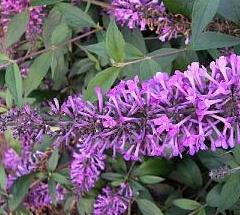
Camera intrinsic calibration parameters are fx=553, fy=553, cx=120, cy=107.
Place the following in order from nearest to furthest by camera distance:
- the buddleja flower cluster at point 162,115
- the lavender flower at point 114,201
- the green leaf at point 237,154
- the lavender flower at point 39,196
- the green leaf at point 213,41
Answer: the buddleja flower cluster at point 162,115, the green leaf at point 213,41, the green leaf at point 237,154, the lavender flower at point 114,201, the lavender flower at point 39,196

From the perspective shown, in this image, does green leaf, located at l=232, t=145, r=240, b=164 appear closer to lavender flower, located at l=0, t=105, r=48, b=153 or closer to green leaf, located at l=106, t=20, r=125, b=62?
green leaf, located at l=106, t=20, r=125, b=62

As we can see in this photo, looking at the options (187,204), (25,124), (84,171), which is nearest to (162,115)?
(25,124)

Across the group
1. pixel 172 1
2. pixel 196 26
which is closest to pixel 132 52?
pixel 172 1

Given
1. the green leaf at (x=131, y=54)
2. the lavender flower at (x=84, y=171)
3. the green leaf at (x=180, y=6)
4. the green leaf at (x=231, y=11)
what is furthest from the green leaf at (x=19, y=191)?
the green leaf at (x=231, y=11)

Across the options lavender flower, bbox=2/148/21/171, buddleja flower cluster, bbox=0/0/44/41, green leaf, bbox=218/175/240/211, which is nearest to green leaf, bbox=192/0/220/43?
green leaf, bbox=218/175/240/211

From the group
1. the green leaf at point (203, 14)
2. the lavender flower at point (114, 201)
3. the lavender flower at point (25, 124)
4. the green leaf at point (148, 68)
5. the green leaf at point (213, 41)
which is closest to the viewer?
the lavender flower at point (25, 124)

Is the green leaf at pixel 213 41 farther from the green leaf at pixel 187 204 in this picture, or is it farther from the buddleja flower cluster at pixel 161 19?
the green leaf at pixel 187 204

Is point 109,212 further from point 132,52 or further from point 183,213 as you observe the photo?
point 132,52
